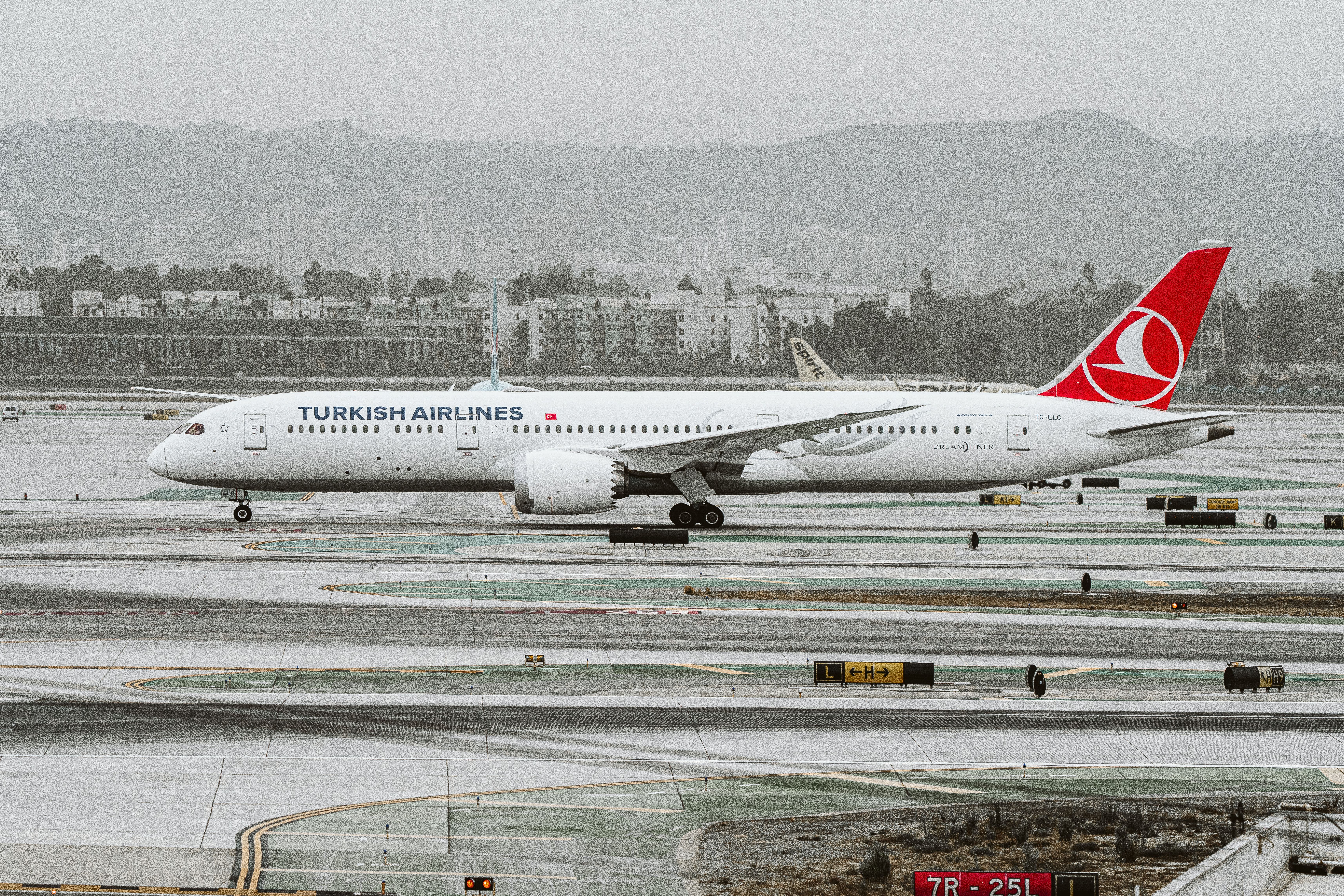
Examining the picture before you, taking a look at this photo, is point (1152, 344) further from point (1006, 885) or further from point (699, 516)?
point (1006, 885)

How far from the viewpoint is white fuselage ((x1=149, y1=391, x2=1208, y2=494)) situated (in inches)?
1905

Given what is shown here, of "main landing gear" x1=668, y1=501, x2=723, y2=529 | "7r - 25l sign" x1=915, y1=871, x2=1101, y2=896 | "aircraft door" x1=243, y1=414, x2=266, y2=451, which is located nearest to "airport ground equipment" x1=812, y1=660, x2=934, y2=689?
"7r - 25l sign" x1=915, y1=871, x2=1101, y2=896

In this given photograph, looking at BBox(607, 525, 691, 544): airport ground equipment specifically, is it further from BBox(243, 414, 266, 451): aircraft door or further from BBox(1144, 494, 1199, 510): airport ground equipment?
BBox(1144, 494, 1199, 510): airport ground equipment

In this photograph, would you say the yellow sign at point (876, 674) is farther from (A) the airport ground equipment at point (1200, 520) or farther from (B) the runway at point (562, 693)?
(A) the airport ground equipment at point (1200, 520)

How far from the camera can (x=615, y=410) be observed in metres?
49.6

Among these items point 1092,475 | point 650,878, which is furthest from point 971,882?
point 1092,475

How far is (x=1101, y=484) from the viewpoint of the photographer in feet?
215

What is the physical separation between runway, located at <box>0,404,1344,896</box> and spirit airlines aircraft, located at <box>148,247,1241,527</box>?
2167mm

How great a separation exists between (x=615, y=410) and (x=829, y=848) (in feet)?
105

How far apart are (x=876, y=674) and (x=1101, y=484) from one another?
4121cm

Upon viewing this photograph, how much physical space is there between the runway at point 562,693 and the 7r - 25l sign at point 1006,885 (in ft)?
11.1

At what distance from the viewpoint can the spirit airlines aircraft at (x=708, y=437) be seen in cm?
4819

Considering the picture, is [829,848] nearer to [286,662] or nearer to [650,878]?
[650,878]

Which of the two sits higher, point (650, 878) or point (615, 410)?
point (615, 410)
